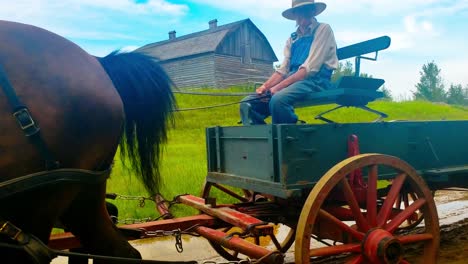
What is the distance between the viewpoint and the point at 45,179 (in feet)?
6.46

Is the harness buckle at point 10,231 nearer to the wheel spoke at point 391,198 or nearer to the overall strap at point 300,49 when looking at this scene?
the wheel spoke at point 391,198

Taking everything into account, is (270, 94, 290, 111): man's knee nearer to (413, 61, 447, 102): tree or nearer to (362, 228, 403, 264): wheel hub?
(362, 228, 403, 264): wheel hub

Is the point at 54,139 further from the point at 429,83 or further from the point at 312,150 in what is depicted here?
the point at 429,83

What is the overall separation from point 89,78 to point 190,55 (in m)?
28.8

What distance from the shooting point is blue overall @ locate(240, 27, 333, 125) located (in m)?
3.40

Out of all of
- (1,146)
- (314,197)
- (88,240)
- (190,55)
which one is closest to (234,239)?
(314,197)

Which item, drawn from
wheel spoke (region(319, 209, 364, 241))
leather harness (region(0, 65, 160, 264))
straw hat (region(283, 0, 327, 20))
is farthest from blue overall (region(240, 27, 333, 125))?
leather harness (region(0, 65, 160, 264))

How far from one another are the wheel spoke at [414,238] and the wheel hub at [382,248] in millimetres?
99

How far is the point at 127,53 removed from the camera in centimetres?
305

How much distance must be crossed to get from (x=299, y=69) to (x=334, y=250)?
1.52m

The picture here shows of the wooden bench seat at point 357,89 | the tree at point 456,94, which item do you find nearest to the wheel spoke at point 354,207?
the wooden bench seat at point 357,89

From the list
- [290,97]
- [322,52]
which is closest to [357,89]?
[322,52]

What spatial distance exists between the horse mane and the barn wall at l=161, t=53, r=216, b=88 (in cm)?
2638

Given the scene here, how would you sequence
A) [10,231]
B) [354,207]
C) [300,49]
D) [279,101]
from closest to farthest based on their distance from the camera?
1. [10,231]
2. [354,207]
3. [279,101]
4. [300,49]
